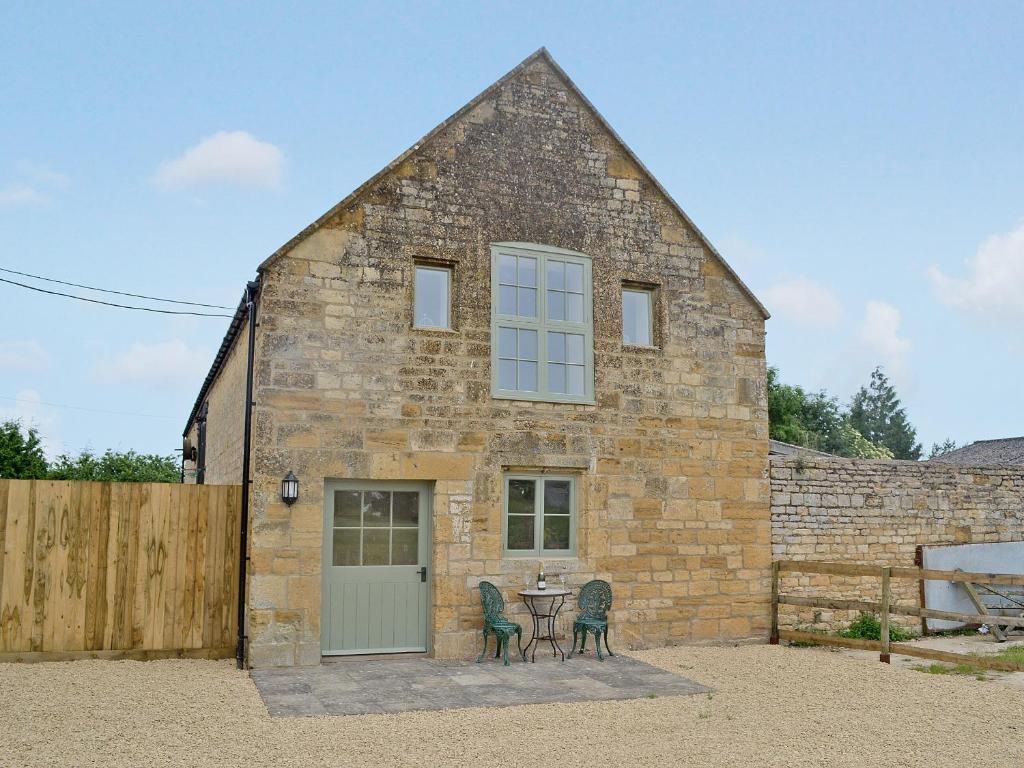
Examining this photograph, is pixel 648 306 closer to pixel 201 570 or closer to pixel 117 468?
pixel 201 570

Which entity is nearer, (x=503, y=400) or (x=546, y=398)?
(x=503, y=400)

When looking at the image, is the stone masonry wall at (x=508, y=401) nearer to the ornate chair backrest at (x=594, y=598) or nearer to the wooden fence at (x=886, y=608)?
the ornate chair backrest at (x=594, y=598)

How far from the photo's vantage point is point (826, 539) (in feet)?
39.6

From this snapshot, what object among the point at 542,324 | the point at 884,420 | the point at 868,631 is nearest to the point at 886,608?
the point at 868,631

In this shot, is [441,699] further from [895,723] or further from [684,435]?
[684,435]

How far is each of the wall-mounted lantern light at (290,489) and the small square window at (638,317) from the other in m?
4.35

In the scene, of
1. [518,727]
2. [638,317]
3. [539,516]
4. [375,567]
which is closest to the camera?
[518,727]

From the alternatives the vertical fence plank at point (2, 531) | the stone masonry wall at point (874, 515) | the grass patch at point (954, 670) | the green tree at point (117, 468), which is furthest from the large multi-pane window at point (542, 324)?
the green tree at point (117, 468)

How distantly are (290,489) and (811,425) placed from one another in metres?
34.4

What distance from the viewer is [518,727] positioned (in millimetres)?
6992

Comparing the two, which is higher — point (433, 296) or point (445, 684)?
point (433, 296)

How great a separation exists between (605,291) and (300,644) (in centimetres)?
524

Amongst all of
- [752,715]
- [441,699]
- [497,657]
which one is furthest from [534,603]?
[752,715]

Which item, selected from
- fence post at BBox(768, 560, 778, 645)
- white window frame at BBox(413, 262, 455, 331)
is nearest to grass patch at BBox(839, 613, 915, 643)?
fence post at BBox(768, 560, 778, 645)
